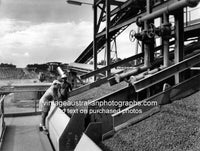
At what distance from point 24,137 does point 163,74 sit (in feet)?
11.4

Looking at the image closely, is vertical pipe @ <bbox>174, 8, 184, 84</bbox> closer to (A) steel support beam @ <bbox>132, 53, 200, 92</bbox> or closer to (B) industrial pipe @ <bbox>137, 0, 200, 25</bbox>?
(B) industrial pipe @ <bbox>137, 0, 200, 25</bbox>

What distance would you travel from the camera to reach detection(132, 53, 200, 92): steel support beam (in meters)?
3.75

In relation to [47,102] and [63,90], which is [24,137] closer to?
[47,102]

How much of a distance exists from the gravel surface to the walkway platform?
5.27 feet

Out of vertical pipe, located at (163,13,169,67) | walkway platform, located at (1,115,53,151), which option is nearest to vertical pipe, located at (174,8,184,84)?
vertical pipe, located at (163,13,169,67)

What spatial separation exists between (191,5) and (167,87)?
171 centimetres

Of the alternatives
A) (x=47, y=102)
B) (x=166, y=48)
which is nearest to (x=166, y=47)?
(x=166, y=48)

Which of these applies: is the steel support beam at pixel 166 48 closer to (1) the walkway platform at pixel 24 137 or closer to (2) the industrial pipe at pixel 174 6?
(2) the industrial pipe at pixel 174 6

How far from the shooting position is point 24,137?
456 cm

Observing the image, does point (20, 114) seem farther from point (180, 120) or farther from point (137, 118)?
point (180, 120)

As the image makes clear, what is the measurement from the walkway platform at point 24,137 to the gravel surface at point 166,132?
5.27 feet

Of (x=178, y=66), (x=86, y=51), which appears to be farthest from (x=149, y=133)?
(x=86, y=51)

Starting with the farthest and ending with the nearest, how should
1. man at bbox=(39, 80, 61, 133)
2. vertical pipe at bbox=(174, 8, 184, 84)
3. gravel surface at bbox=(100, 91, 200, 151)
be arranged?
man at bbox=(39, 80, 61, 133)
vertical pipe at bbox=(174, 8, 184, 84)
gravel surface at bbox=(100, 91, 200, 151)

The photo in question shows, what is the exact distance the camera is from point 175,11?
14.4 feet
